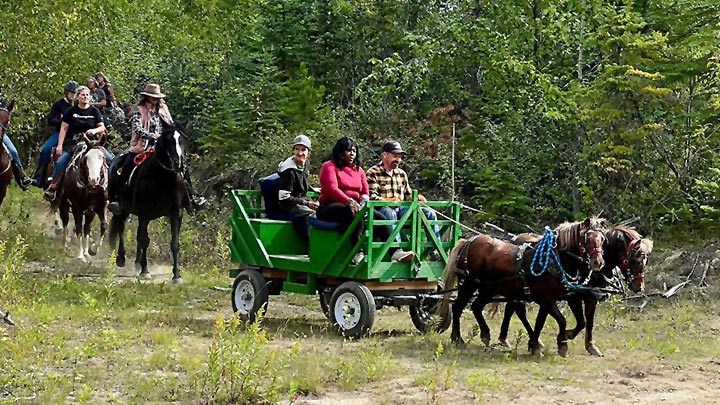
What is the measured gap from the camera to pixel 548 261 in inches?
387

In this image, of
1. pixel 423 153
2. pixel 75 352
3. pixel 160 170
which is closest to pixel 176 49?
pixel 423 153

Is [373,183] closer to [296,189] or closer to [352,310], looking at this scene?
[296,189]

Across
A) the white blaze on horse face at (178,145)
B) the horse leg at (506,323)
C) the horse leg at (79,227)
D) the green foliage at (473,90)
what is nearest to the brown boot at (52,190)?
the horse leg at (79,227)

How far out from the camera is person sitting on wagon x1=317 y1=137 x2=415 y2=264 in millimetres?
10547

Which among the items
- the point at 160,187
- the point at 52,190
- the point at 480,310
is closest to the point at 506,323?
the point at 480,310

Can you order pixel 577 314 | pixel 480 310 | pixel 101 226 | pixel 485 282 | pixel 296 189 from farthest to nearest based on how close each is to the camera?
pixel 101 226
pixel 296 189
pixel 480 310
pixel 485 282
pixel 577 314

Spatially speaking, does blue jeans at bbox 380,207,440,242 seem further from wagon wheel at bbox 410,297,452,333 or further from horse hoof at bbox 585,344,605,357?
horse hoof at bbox 585,344,605,357

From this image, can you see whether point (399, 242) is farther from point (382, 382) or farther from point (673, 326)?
point (673, 326)

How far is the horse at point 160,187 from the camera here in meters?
14.0

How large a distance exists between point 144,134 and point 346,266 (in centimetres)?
563

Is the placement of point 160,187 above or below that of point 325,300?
above

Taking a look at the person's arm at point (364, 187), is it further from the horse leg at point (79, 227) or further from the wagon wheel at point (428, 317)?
the horse leg at point (79, 227)

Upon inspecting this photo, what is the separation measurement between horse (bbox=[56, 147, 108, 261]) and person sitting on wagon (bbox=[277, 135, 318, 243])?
522cm

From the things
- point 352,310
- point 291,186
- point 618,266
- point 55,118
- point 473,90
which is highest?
point 473,90
